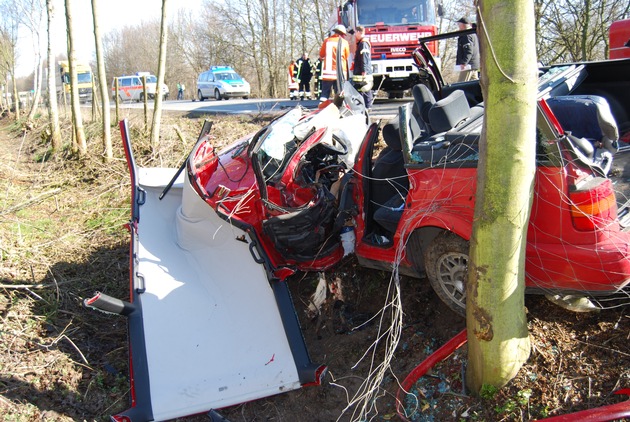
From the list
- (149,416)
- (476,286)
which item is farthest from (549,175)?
(149,416)

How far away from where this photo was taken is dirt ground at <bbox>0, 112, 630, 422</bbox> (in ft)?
10.3

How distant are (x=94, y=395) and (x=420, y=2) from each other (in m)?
12.2

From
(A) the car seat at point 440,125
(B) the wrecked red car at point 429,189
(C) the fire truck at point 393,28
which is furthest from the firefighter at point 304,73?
(A) the car seat at point 440,125

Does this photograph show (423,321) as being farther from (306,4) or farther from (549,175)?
(306,4)

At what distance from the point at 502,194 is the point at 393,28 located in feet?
37.9

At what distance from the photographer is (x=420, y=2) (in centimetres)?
1354

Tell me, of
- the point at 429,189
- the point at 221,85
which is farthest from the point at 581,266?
the point at 221,85

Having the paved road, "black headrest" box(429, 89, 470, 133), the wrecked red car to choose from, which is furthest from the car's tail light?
the paved road

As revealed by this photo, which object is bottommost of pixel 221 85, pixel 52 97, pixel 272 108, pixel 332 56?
pixel 272 108

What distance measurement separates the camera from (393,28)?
13.4 metres

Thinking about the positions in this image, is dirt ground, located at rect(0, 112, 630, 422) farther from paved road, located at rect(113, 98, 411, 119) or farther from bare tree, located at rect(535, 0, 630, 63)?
bare tree, located at rect(535, 0, 630, 63)

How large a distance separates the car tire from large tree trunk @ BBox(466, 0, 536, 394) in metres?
0.60

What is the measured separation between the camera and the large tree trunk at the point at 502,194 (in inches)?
100

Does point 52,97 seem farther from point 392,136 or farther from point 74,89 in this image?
point 392,136
